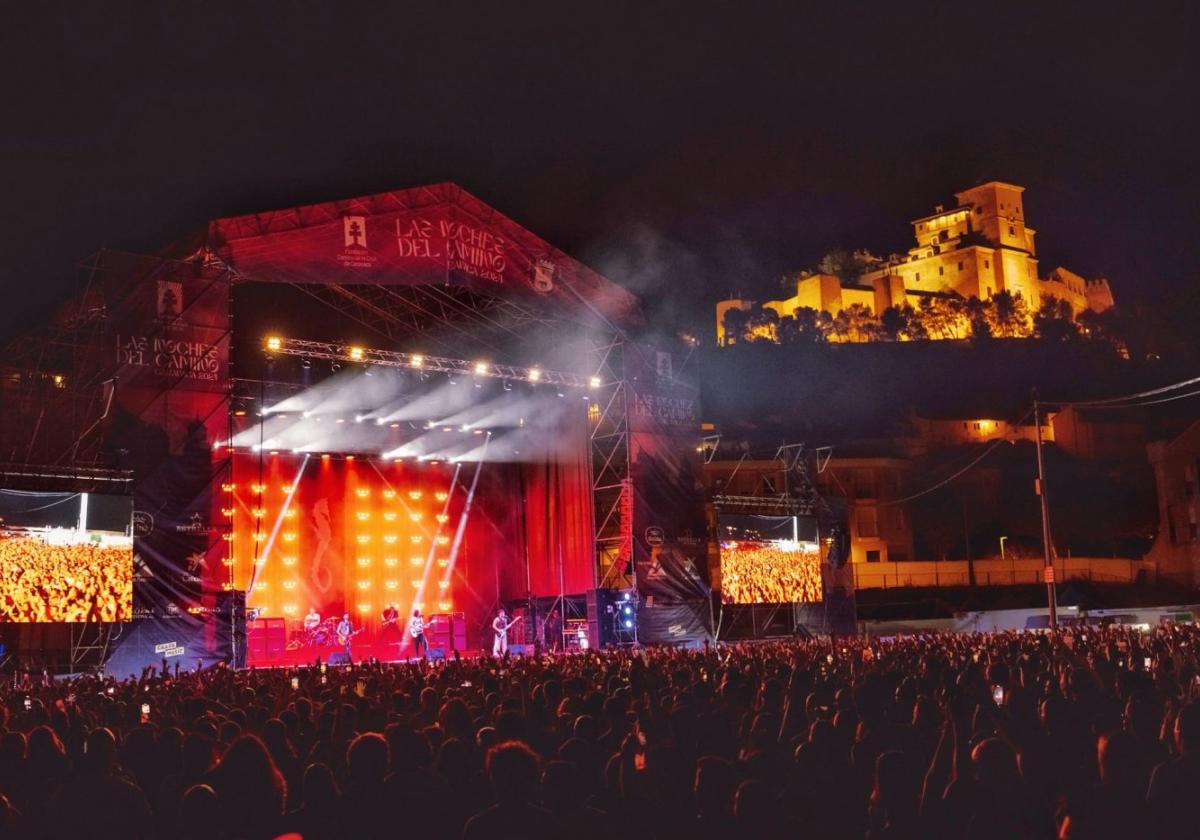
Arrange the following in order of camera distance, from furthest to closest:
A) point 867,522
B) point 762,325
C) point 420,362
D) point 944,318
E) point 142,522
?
point 944,318, point 762,325, point 867,522, point 420,362, point 142,522

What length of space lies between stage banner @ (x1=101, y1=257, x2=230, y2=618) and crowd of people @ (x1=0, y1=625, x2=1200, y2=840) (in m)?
11.0

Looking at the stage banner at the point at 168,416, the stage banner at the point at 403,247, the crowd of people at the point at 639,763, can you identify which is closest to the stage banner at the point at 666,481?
the stage banner at the point at 403,247

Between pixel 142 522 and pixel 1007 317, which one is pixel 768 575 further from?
pixel 1007 317

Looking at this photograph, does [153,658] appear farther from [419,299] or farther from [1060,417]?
[1060,417]

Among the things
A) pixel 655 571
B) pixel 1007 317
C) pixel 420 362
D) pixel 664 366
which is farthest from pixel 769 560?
pixel 1007 317

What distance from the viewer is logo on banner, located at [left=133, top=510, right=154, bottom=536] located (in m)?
20.7

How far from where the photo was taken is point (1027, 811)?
4.27m

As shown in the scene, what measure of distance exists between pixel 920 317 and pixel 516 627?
205ft

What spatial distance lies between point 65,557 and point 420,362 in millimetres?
8548

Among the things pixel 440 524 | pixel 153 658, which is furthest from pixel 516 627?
pixel 153 658

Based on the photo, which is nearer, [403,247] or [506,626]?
[403,247]

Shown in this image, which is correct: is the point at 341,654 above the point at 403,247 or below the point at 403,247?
below

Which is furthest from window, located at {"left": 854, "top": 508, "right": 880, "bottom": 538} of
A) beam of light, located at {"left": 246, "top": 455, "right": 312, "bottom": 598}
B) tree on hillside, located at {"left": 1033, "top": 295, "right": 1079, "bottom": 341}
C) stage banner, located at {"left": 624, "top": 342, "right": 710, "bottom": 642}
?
beam of light, located at {"left": 246, "top": 455, "right": 312, "bottom": 598}

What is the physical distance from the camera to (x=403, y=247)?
76.7 ft
